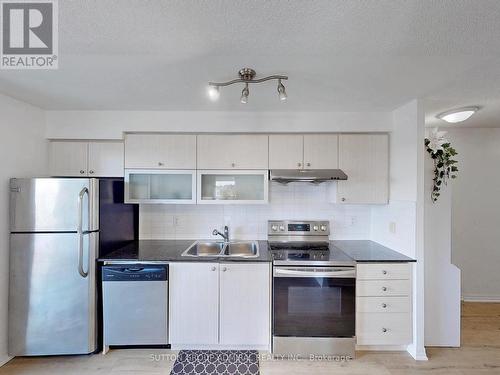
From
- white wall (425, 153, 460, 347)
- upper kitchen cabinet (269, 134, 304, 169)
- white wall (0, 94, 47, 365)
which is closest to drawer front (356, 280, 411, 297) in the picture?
white wall (425, 153, 460, 347)

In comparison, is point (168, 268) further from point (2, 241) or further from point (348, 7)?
point (348, 7)

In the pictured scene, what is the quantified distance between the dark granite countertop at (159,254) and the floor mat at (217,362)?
0.84m

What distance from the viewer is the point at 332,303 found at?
2.15 metres

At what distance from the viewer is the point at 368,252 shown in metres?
2.44

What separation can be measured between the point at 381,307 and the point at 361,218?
1027 millimetres

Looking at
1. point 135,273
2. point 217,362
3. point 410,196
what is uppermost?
point 410,196

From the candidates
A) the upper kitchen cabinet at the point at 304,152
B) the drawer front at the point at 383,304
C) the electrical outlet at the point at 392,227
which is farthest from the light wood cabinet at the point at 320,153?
the drawer front at the point at 383,304

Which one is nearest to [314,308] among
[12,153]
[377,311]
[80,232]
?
[377,311]

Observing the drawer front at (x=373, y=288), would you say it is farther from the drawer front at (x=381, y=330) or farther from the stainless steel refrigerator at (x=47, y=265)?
the stainless steel refrigerator at (x=47, y=265)

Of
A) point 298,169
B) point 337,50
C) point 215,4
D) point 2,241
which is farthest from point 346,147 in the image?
point 2,241

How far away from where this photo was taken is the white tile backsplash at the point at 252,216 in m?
2.93

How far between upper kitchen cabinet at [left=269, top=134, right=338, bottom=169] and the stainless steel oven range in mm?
988

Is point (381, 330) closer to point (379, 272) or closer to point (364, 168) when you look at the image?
point (379, 272)

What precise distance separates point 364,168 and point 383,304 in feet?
4.27
